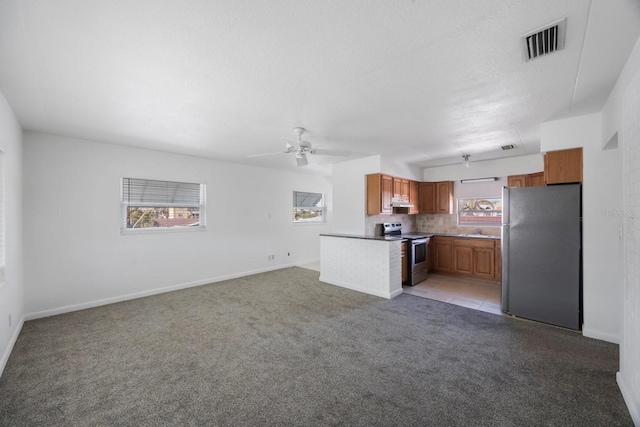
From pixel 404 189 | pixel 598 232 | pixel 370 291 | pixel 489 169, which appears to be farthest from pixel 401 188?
pixel 598 232

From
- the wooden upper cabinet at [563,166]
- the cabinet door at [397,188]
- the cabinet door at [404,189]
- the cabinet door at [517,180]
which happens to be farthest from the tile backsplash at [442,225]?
the wooden upper cabinet at [563,166]

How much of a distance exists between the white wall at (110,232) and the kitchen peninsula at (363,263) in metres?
1.93

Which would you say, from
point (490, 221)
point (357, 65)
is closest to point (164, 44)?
point (357, 65)

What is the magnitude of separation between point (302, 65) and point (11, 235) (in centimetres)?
369

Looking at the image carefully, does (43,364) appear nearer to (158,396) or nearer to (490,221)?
(158,396)

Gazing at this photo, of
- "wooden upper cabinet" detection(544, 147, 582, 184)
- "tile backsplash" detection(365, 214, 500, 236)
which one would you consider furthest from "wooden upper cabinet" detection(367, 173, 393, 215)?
"wooden upper cabinet" detection(544, 147, 582, 184)

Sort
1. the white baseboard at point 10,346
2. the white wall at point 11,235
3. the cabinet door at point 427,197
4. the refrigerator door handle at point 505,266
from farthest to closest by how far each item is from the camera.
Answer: the cabinet door at point 427,197 → the refrigerator door handle at point 505,266 → the white wall at point 11,235 → the white baseboard at point 10,346

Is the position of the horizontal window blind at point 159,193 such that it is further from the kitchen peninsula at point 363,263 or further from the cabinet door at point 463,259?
the cabinet door at point 463,259

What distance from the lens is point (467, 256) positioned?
5660mm

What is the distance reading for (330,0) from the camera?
1425mm

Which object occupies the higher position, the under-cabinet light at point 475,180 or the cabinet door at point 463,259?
the under-cabinet light at point 475,180

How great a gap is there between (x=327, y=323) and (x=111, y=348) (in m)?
2.38

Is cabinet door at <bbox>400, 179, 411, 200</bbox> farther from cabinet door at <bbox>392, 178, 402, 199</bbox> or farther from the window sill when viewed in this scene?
the window sill

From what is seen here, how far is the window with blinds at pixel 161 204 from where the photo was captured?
4484 mm
